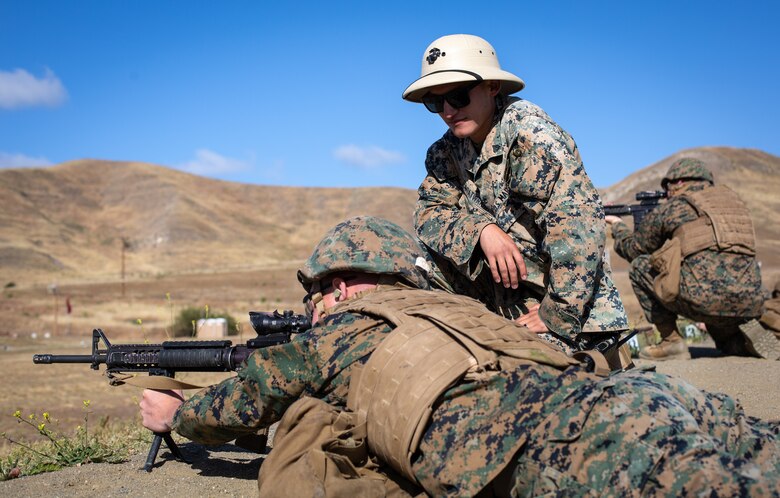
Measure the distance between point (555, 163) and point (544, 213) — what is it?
0.91ft

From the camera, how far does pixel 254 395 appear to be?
11.2 feet

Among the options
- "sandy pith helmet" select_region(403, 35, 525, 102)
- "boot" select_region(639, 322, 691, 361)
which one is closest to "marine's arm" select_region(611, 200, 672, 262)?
"boot" select_region(639, 322, 691, 361)

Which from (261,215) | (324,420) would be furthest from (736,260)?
(261,215)

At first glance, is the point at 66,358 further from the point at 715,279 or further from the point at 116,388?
the point at 116,388

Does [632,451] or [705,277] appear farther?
[705,277]

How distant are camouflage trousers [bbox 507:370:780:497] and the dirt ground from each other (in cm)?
200

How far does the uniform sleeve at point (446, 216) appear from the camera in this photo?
4.62 meters

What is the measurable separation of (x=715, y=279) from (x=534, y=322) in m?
4.34

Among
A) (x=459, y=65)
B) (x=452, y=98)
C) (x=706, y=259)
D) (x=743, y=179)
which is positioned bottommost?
(x=706, y=259)

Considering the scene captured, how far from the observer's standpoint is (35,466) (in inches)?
198

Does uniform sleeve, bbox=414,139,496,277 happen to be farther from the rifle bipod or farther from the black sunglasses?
the rifle bipod

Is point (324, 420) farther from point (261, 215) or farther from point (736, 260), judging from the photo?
point (261, 215)

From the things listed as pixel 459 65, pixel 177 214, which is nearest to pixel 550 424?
pixel 459 65

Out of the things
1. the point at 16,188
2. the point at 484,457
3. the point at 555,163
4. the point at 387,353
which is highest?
the point at 16,188
